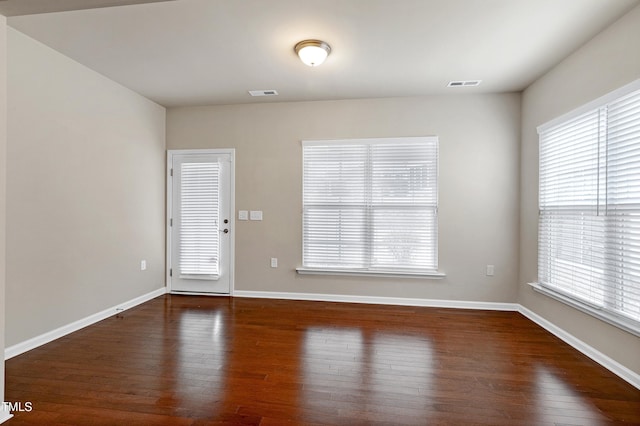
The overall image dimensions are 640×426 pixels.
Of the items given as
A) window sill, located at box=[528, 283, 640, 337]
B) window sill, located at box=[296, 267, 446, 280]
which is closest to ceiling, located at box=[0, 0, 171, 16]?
window sill, located at box=[296, 267, 446, 280]

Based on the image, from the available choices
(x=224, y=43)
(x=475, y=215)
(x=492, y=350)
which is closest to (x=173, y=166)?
(x=224, y=43)

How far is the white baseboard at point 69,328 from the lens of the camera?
2652 mm

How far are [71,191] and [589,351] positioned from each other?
5047 millimetres

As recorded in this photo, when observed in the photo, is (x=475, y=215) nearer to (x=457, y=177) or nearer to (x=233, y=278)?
(x=457, y=177)

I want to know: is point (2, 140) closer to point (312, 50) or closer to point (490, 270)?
point (312, 50)

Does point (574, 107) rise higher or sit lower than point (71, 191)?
higher

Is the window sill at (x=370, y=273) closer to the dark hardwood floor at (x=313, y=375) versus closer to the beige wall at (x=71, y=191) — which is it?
the dark hardwood floor at (x=313, y=375)

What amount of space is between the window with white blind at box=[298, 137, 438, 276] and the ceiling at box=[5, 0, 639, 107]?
2.71ft

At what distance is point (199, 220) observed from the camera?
455 centimetres

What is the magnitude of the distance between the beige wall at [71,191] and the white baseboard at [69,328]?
2.0 inches

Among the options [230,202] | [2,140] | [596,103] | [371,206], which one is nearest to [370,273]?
[371,206]

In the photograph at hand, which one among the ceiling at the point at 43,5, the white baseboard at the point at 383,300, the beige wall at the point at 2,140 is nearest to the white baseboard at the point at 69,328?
the beige wall at the point at 2,140

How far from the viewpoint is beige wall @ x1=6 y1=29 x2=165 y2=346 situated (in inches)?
105

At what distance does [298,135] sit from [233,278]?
2.23 meters
